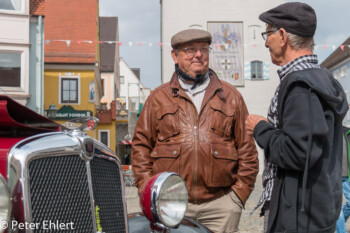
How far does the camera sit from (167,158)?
9.95ft

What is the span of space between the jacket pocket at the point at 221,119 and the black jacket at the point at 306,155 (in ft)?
3.06

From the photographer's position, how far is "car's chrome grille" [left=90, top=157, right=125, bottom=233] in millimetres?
2086

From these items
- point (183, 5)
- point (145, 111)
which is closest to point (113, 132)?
point (183, 5)

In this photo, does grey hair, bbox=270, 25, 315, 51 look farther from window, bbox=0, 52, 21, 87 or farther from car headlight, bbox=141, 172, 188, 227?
window, bbox=0, 52, 21, 87

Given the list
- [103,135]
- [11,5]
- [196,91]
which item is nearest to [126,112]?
[103,135]

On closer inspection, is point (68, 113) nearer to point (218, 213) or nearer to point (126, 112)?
point (126, 112)

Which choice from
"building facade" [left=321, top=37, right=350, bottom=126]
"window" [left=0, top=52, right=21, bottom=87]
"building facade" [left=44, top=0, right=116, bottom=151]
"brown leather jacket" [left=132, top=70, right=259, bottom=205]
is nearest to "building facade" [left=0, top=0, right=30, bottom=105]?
"window" [left=0, top=52, right=21, bottom=87]

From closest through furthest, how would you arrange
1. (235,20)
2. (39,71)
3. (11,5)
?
(11,5)
(39,71)
(235,20)

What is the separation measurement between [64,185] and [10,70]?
629 inches

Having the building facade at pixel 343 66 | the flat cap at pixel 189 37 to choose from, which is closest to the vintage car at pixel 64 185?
the flat cap at pixel 189 37

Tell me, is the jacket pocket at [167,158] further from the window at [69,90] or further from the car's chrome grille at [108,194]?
the window at [69,90]

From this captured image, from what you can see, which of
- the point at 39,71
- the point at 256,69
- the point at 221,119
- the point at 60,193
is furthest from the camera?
the point at 256,69

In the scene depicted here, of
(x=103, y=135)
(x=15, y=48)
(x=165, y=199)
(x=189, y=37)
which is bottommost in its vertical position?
(x=103, y=135)

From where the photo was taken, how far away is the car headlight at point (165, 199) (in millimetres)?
2039
